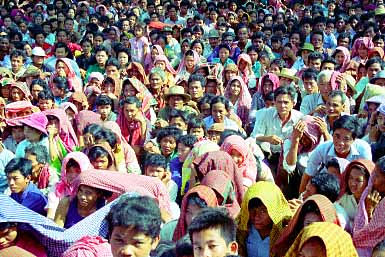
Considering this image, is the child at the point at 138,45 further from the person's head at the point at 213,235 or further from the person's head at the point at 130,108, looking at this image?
the person's head at the point at 213,235

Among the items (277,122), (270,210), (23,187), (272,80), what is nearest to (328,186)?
(270,210)

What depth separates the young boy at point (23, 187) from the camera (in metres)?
4.75

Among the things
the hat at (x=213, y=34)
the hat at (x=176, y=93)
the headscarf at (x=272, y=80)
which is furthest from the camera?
the hat at (x=213, y=34)

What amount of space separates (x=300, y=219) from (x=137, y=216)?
1.08 meters

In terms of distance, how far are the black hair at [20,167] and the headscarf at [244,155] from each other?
4.89ft

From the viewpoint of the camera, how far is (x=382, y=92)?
663 centimetres

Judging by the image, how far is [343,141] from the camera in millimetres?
4973

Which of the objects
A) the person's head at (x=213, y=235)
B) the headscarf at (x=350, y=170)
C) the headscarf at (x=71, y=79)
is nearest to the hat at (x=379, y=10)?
the headscarf at (x=71, y=79)

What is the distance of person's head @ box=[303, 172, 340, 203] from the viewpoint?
4.18 meters

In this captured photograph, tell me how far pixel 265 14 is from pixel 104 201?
854 cm

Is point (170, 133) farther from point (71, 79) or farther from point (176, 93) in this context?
point (71, 79)

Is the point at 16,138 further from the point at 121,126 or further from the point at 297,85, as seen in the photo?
the point at 297,85

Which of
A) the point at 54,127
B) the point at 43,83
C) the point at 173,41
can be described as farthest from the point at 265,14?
the point at 54,127

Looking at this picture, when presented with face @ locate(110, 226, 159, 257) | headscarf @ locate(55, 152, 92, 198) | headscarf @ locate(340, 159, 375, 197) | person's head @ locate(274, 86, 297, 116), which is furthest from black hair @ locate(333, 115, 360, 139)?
face @ locate(110, 226, 159, 257)
